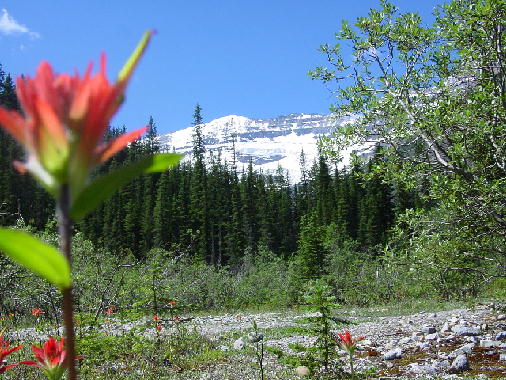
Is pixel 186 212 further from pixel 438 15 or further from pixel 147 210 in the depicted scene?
pixel 438 15

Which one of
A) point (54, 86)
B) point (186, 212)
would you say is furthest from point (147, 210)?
point (54, 86)

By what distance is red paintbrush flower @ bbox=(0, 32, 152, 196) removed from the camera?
Result: 1.62ft

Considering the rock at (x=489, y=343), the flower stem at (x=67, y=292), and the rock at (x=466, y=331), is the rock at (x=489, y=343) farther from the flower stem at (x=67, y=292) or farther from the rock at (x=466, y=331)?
the flower stem at (x=67, y=292)

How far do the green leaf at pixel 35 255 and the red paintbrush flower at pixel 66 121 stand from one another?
0.32ft

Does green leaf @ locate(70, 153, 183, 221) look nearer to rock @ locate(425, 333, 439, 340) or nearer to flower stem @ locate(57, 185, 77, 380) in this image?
flower stem @ locate(57, 185, 77, 380)

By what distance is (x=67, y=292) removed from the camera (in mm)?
439

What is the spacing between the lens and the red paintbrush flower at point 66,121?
49 cm

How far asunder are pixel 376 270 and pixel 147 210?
35.8 m

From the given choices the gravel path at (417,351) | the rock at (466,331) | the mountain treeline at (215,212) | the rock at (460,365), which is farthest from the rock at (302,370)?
the mountain treeline at (215,212)

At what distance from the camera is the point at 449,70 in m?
6.19

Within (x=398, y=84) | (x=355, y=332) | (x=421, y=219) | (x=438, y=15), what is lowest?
(x=355, y=332)

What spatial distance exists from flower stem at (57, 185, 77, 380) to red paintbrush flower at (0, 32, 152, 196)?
0.05ft

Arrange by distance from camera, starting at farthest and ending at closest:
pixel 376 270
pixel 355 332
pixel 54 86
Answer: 1. pixel 376 270
2. pixel 355 332
3. pixel 54 86

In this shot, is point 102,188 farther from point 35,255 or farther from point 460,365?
point 460,365
